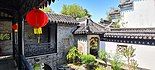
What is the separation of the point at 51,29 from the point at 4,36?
15.2ft

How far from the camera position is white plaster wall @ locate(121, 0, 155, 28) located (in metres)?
18.2

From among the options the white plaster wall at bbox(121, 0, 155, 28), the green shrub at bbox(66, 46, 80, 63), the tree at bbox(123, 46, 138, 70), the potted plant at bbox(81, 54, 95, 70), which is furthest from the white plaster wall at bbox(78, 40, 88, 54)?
the white plaster wall at bbox(121, 0, 155, 28)

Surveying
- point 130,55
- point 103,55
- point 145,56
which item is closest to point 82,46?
point 103,55

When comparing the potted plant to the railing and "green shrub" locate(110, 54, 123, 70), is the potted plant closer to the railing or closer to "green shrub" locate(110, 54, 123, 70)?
"green shrub" locate(110, 54, 123, 70)

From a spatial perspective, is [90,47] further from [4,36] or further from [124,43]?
[4,36]

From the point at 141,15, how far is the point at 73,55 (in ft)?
27.7

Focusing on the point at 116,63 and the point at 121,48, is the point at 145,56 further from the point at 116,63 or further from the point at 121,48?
the point at 121,48

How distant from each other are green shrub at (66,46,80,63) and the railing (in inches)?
60.4

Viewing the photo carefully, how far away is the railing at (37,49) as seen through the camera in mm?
13102

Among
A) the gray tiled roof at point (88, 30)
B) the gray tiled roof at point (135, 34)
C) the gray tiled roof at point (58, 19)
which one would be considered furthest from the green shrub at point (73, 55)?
the gray tiled roof at point (135, 34)

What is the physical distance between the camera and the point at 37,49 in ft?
45.1

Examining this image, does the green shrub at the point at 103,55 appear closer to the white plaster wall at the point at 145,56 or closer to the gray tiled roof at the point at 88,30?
the gray tiled roof at the point at 88,30

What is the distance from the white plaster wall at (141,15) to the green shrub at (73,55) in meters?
7.43

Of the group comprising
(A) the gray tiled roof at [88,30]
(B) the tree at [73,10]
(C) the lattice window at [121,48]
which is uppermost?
(B) the tree at [73,10]
